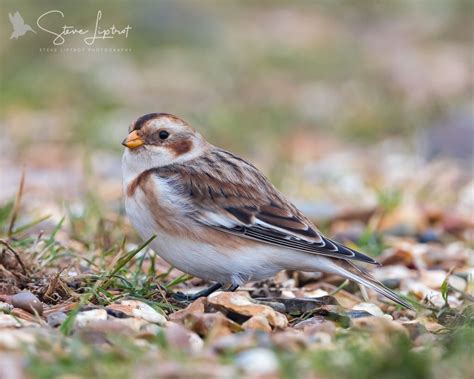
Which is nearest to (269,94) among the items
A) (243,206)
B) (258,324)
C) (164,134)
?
(164,134)

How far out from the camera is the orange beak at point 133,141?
16.1ft

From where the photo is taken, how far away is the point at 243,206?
4.62m

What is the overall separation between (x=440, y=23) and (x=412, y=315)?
11.5 meters

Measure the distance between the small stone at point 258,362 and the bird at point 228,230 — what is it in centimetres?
136

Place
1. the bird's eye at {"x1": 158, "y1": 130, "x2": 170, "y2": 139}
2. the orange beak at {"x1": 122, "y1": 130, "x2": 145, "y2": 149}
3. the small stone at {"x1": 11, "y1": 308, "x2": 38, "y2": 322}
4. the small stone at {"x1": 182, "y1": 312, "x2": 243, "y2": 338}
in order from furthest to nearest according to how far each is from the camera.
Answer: the bird's eye at {"x1": 158, "y1": 130, "x2": 170, "y2": 139}
the orange beak at {"x1": 122, "y1": 130, "x2": 145, "y2": 149}
the small stone at {"x1": 11, "y1": 308, "x2": 38, "y2": 322}
the small stone at {"x1": 182, "y1": 312, "x2": 243, "y2": 338}

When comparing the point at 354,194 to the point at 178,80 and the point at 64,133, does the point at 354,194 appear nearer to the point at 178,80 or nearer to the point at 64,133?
the point at 64,133

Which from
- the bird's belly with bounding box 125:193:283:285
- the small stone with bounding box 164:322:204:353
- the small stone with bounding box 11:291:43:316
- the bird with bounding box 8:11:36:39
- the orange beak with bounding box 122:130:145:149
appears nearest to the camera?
the small stone with bounding box 164:322:204:353

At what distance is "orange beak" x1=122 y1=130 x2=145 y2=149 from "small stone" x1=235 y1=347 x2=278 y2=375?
6.47ft

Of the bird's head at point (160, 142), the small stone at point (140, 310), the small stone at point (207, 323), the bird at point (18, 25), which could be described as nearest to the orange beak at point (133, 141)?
the bird's head at point (160, 142)

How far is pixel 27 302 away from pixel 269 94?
797 centimetres

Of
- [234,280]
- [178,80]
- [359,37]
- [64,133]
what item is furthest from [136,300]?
[359,37]

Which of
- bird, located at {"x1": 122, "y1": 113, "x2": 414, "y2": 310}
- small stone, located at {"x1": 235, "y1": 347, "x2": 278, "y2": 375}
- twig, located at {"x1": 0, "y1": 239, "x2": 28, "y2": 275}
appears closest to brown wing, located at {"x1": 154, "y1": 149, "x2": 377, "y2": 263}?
bird, located at {"x1": 122, "y1": 113, "x2": 414, "y2": 310}

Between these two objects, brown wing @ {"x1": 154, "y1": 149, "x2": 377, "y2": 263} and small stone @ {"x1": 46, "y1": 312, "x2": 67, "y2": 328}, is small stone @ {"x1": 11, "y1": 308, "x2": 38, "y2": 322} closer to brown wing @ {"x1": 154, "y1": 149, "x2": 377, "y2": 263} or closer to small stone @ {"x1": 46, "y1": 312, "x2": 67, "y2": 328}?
small stone @ {"x1": 46, "y1": 312, "x2": 67, "y2": 328}

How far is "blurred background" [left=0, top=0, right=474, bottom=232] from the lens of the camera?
7.77 meters
